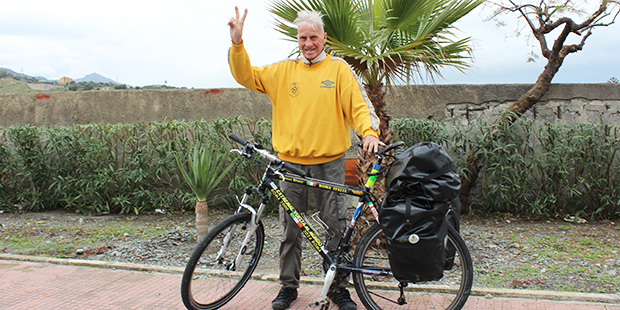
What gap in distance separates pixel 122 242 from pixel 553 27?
6489mm

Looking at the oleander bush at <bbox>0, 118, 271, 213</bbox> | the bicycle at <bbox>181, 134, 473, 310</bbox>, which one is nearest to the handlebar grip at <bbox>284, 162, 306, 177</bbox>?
the bicycle at <bbox>181, 134, 473, 310</bbox>

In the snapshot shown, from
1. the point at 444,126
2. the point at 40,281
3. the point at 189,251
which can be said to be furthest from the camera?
the point at 444,126

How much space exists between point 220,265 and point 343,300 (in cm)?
92

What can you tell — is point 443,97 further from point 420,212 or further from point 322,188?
point 420,212

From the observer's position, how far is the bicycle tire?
9.74 feet

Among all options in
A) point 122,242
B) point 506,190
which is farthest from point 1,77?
point 506,190

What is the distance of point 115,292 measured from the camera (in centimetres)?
360

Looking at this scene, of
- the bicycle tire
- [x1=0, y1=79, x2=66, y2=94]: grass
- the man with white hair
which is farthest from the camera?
[x1=0, y1=79, x2=66, y2=94]: grass

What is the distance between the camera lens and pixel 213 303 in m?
3.20

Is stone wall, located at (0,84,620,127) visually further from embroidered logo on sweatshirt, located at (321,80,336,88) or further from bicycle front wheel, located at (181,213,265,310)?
bicycle front wheel, located at (181,213,265,310)

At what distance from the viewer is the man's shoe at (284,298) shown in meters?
3.24

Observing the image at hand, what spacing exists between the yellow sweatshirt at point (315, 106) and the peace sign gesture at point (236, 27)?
2.5 inches

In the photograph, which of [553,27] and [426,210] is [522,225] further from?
[426,210]

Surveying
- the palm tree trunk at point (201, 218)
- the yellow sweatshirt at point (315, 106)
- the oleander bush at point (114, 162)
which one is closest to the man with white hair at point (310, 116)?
the yellow sweatshirt at point (315, 106)
